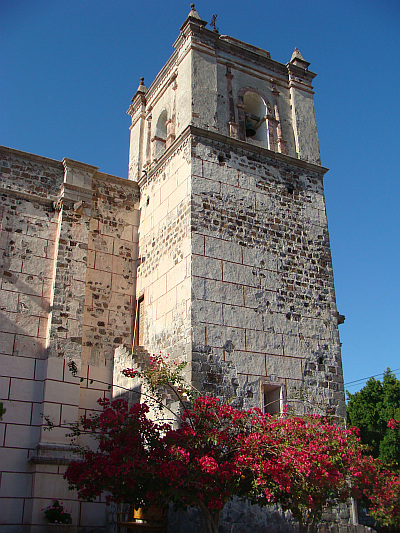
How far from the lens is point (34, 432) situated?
11.1m

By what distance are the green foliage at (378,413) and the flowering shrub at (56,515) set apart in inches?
588

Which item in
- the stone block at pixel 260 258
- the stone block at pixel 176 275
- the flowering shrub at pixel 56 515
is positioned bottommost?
the flowering shrub at pixel 56 515

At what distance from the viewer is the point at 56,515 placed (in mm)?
10344

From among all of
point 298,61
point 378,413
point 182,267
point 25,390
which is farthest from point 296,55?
point 378,413

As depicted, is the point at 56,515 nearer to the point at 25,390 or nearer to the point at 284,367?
the point at 25,390

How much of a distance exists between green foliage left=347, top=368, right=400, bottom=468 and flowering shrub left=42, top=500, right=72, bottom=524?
14.9 meters

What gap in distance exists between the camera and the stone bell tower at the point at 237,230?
1133cm

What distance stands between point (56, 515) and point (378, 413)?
1666cm

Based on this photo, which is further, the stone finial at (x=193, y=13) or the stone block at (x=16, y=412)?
the stone finial at (x=193, y=13)

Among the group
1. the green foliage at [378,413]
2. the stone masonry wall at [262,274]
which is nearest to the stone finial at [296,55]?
the stone masonry wall at [262,274]

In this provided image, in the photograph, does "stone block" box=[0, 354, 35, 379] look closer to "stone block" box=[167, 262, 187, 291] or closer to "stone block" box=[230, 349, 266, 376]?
"stone block" box=[167, 262, 187, 291]

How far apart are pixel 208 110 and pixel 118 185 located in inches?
120

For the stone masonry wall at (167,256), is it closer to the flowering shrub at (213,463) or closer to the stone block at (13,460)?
the flowering shrub at (213,463)

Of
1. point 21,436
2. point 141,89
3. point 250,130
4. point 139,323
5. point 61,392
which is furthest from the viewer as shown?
point 141,89
